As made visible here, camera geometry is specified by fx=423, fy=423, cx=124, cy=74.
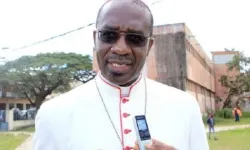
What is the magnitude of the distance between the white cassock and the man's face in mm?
188

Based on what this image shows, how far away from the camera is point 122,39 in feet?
5.74

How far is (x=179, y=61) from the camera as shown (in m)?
23.2

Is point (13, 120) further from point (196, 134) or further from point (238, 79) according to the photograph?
point (196, 134)

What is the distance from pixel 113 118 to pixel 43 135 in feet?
1.06

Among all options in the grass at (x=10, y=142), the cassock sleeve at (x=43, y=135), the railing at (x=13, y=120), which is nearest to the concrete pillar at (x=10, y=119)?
the railing at (x=13, y=120)

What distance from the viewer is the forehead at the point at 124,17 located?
1.77 metres

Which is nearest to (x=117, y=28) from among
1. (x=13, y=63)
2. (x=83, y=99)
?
(x=83, y=99)

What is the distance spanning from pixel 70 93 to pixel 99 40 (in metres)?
0.32

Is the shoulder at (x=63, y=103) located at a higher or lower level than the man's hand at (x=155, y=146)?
higher

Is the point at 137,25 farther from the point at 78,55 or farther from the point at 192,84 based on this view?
the point at 78,55

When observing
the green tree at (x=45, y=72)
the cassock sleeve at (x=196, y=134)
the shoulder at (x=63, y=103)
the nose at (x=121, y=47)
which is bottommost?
the cassock sleeve at (x=196, y=134)

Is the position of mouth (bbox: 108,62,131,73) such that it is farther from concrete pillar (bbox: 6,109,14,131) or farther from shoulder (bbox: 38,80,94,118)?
concrete pillar (bbox: 6,109,14,131)

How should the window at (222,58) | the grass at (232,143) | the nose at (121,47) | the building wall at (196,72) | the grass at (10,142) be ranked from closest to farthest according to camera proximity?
the nose at (121,47) < the grass at (232,143) < the grass at (10,142) < the building wall at (196,72) < the window at (222,58)

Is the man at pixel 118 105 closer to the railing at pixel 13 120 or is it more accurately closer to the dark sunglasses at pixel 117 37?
the dark sunglasses at pixel 117 37
